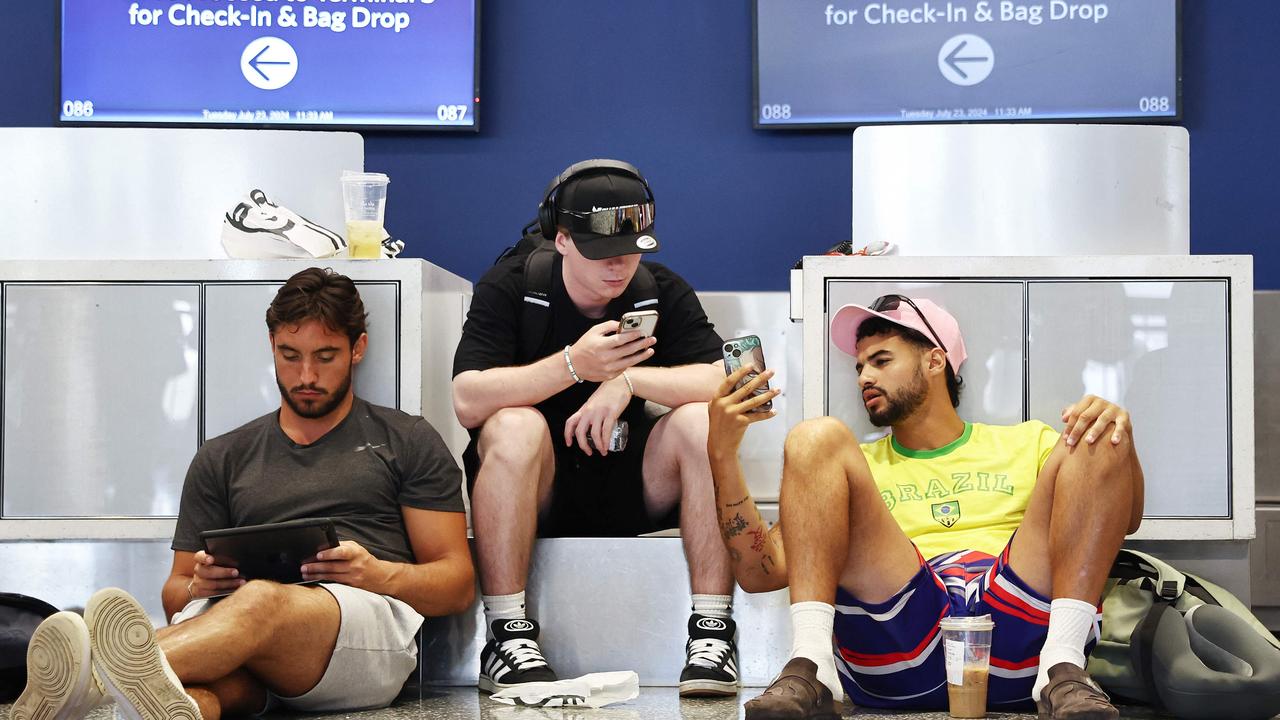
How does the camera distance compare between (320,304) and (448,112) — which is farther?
(448,112)

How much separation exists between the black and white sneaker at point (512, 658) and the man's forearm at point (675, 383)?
0.49 meters

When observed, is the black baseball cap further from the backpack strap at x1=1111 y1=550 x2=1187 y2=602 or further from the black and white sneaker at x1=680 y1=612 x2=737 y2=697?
the backpack strap at x1=1111 y1=550 x2=1187 y2=602

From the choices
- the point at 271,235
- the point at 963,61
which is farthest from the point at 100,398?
the point at 963,61

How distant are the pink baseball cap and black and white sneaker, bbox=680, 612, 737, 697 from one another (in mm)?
598

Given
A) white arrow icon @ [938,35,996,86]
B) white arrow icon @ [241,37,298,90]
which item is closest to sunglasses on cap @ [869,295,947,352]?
white arrow icon @ [938,35,996,86]

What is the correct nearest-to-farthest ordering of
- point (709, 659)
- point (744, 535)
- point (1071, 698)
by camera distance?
point (1071, 698) < point (744, 535) < point (709, 659)

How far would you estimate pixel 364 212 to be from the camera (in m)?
2.82

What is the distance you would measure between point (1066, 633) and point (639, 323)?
905 mm

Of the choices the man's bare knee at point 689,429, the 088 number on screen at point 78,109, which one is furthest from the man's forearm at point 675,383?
the 088 number on screen at point 78,109

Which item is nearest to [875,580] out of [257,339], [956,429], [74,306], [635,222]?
[956,429]

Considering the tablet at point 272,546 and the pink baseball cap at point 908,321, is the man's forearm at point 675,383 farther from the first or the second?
the tablet at point 272,546

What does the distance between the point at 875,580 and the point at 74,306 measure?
1738 mm

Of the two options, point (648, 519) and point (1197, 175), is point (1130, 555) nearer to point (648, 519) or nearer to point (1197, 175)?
point (648, 519)

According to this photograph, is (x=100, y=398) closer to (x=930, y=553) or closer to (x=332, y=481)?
(x=332, y=481)
